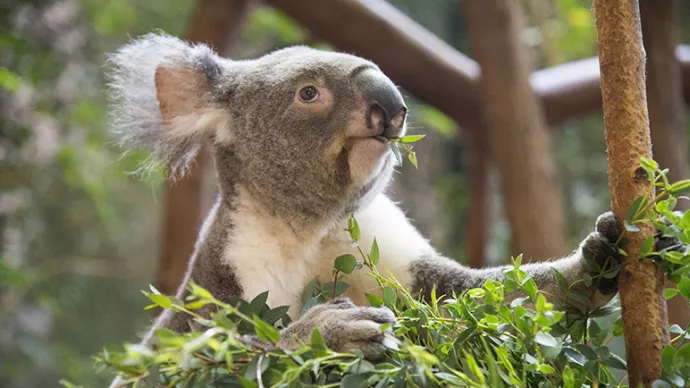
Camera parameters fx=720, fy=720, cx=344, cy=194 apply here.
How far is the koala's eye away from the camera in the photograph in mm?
1963

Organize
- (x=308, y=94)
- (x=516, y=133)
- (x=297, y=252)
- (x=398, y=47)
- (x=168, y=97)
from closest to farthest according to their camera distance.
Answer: (x=308, y=94), (x=297, y=252), (x=168, y=97), (x=516, y=133), (x=398, y=47)

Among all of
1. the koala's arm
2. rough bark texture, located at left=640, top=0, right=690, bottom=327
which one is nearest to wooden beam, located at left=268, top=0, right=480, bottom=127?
rough bark texture, located at left=640, top=0, right=690, bottom=327

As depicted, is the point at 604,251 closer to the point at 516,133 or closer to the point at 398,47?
the point at 516,133

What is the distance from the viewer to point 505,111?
11.7ft

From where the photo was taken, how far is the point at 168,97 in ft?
7.50

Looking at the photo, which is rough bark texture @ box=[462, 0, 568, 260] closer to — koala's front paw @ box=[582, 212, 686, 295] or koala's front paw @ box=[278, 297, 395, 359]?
koala's front paw @ box=[582, 212, 686, 295]

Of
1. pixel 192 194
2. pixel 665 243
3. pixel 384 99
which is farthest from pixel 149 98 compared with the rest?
pixel 192 194

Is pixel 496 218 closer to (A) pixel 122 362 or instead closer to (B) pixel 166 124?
(B) pixel 166 124

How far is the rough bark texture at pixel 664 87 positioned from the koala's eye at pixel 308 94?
1896 millimetres

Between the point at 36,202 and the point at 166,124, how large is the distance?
310 cm

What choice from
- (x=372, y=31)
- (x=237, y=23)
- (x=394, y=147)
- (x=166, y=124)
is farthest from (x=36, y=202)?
(x=394, y=147)

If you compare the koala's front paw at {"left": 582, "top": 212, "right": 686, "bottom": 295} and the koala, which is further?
the koala

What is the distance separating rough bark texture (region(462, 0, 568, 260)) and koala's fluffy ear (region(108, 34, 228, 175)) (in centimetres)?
173

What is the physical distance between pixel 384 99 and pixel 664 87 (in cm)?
204
